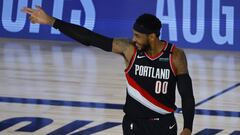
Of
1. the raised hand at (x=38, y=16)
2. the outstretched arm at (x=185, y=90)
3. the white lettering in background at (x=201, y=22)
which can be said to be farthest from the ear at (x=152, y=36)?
the white lettering in background at (x=201, y=22)

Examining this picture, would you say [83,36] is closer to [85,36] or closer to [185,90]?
[85,36]

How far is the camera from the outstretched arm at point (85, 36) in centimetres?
377

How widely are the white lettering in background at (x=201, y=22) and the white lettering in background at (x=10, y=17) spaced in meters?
Answer: 3.16

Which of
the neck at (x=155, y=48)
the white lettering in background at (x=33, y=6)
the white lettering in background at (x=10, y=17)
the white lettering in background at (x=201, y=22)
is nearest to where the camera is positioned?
the neck at (x=155, y=48)

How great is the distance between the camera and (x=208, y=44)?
13.4 meters

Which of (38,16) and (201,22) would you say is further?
(201,22)

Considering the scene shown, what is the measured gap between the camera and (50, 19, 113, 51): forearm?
12.6 feet

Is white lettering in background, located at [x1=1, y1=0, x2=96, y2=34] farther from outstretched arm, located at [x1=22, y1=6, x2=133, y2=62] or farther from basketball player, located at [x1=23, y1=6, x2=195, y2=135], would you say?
basketball player, located at [x1=23, y1=6, x2=195, y2=135]

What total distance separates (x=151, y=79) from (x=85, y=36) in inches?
21.2

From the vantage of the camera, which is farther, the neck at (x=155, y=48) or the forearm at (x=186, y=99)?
the neck at (x=155, y=48)

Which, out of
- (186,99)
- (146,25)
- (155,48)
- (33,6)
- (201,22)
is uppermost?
(33,6)

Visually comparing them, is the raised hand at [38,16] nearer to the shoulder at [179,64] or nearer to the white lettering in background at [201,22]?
the shoulder at [179,64]

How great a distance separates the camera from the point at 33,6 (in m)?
Result: 13.9

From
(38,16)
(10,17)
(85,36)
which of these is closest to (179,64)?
(85,36)
